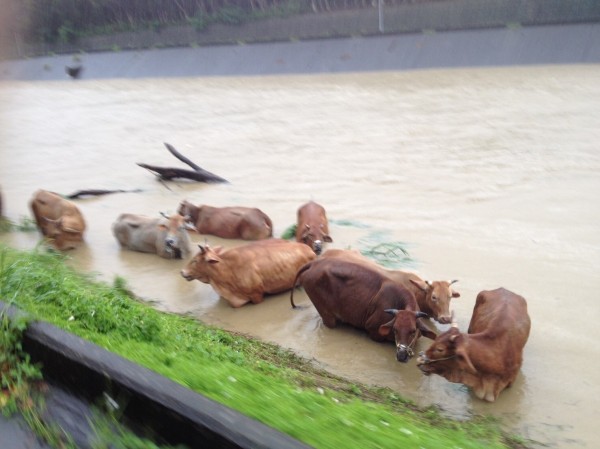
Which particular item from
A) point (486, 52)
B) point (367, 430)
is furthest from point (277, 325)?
point (486, 52)

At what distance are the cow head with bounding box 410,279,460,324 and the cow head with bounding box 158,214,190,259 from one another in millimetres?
3439

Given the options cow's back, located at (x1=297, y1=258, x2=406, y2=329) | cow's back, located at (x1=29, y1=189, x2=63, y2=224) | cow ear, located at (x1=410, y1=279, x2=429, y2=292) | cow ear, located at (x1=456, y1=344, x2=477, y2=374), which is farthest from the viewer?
cow's back, located at (x1=29, y1=189, x2=63, y2=224)

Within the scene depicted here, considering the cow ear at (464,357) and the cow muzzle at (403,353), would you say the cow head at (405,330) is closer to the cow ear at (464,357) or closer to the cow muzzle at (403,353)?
the cow muzzle at (403,353)

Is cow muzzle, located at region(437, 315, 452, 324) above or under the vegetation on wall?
under

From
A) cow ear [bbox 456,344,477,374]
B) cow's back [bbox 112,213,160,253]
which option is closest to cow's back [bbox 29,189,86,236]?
cow's back [bbox 112,213,160,253]

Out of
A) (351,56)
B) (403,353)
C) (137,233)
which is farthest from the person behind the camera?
(351,56)

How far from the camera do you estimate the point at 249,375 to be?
439 centimetres

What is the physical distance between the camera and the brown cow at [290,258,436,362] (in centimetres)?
600

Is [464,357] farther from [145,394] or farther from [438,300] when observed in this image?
[145,394]

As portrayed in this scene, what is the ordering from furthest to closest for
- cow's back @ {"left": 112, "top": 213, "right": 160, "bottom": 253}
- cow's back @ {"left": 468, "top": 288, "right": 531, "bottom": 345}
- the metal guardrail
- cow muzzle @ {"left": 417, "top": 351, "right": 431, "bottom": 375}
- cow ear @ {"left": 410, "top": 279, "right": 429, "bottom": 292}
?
cow's back @ {"left": 112, "top": 213, "right": 160, "bottom": 253}, cow ear @ {"left": 410, "top": 279, "right": 429, "bottom": 292}, cow's back @ {"left": 468, "top": 288, "right": 531, "bottom": 345}, cow muzzle @ {"left": 417, "top": 351, "right": 431, "bottom": 375}, the metal guardrail

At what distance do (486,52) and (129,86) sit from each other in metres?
16.1

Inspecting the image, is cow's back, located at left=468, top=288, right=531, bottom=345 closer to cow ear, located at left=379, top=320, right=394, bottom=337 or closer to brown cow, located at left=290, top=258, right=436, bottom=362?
brown cow, located at left=290, top=258, right=436, bottom=362

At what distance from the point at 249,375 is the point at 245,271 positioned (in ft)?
9.92

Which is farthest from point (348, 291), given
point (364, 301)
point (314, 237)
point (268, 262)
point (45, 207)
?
point (45, 207)
